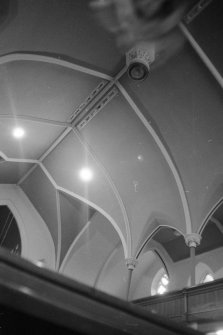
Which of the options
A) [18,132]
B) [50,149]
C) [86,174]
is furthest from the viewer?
[50,149]

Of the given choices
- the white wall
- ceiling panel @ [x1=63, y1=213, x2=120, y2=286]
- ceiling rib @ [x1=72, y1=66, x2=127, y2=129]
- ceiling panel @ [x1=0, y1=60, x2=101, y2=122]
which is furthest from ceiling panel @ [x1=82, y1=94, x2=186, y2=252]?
the white wall

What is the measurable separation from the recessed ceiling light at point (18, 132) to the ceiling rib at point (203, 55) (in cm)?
534

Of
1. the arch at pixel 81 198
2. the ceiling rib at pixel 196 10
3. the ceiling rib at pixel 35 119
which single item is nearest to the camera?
the ceiling rib at pixel 196 10

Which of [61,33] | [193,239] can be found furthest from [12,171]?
[193,239]

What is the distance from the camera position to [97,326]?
979 mm

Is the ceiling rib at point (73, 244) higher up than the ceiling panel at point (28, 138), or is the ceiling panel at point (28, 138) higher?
the ceiling panel at point (28, 138)

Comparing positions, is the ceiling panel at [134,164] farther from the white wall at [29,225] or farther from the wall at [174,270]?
the white wall at [29,225]

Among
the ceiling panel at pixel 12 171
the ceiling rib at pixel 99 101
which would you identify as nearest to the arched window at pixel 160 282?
the ceiling panel at pixel 12 171

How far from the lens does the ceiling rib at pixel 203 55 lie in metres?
7.16

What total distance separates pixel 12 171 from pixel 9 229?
2742mm

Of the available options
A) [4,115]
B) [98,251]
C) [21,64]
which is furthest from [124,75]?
[98,251]

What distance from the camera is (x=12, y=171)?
1246 centimetres

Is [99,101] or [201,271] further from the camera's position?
[201,271]

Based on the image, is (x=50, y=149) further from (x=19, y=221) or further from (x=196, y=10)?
(x=196, y=10)
